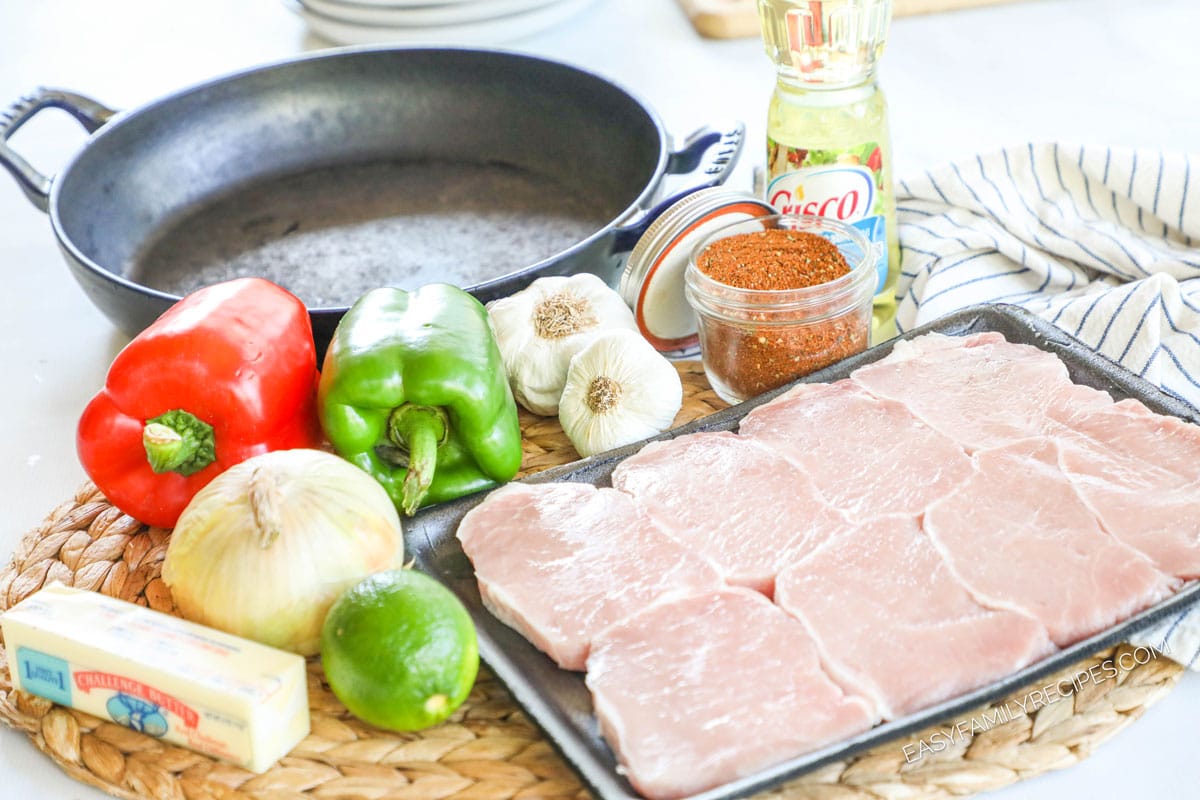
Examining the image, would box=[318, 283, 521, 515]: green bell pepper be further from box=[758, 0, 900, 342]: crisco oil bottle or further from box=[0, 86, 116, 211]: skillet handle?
box=[0, 86, 116, 211]: skillet handle

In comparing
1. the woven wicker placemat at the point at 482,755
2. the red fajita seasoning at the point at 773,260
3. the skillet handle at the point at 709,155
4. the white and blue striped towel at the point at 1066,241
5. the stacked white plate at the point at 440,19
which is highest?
the stacked white plate at the point at 440,19

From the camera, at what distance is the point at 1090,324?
1754 millimetres

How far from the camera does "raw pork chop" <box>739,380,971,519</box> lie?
1.41m

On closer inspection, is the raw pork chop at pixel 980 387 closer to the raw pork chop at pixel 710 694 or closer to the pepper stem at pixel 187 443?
the raw pork chop at pixel 710 694

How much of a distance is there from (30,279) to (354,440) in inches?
50.5

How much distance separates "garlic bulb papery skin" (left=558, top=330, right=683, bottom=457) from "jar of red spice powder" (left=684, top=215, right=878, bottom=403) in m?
0.11

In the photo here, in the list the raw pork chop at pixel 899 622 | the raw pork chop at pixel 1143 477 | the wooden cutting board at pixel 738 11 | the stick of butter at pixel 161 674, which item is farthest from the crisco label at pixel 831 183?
the wooden cutting board at pixel 738 11

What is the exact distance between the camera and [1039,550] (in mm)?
1301

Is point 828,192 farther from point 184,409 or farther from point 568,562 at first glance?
point 184,409

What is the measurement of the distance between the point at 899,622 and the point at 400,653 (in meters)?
0.50

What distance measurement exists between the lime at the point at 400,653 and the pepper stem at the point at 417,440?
242 millimetres

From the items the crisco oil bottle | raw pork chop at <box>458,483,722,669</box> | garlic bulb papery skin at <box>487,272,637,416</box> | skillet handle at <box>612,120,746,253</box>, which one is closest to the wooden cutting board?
skillet handle at <box>612,120,746,253</box>

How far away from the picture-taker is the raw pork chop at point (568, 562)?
4.17ft

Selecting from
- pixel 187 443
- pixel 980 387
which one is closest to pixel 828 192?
pixel 980 387
